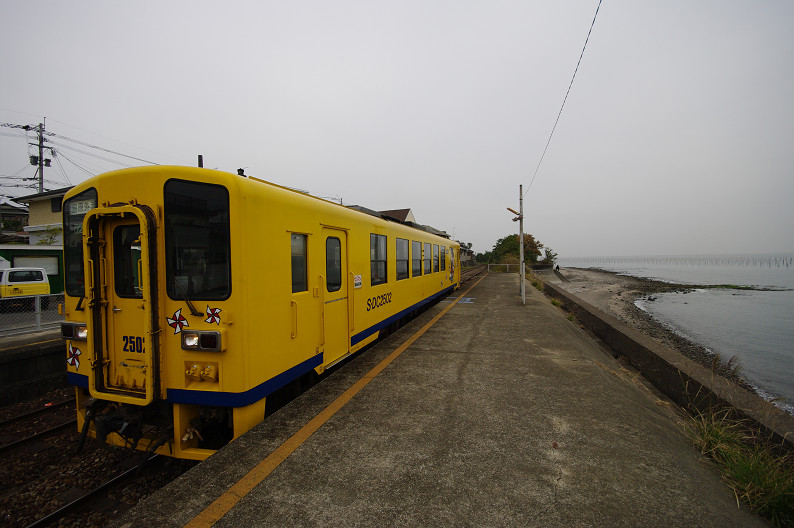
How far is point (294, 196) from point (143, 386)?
232cm

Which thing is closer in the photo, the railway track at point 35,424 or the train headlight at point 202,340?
the train headlight at point 202,340

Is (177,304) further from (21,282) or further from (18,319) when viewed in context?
(21,282)

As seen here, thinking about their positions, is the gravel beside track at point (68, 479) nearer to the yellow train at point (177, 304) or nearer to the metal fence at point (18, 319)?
the yellow train at point (177, 304)

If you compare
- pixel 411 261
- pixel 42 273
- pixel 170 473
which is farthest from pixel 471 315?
pixel 42 273

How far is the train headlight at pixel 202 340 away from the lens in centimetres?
291

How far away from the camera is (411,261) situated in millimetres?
8828

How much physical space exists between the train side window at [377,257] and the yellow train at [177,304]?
258 centimetres

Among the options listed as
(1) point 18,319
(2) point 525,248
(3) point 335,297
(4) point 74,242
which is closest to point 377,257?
(3) point 335,297

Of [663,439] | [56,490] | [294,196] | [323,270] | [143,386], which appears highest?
[294,196]

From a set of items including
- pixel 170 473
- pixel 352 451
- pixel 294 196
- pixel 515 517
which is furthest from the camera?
pixel 294 196

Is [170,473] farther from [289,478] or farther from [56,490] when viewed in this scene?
[289,478]

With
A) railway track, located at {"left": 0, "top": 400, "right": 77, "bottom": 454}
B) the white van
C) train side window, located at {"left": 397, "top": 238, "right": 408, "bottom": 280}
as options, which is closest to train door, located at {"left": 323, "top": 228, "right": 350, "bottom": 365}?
train side window, located at {"left": 397, "top": 238, "right": 408, "bottom": 280}

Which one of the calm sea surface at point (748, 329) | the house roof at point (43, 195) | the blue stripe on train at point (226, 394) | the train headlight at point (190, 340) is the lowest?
the calm sea surface at point (748, 329)

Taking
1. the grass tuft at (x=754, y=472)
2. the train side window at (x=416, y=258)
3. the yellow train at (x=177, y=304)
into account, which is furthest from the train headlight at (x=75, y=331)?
the train side window at (x=416, y=258)
